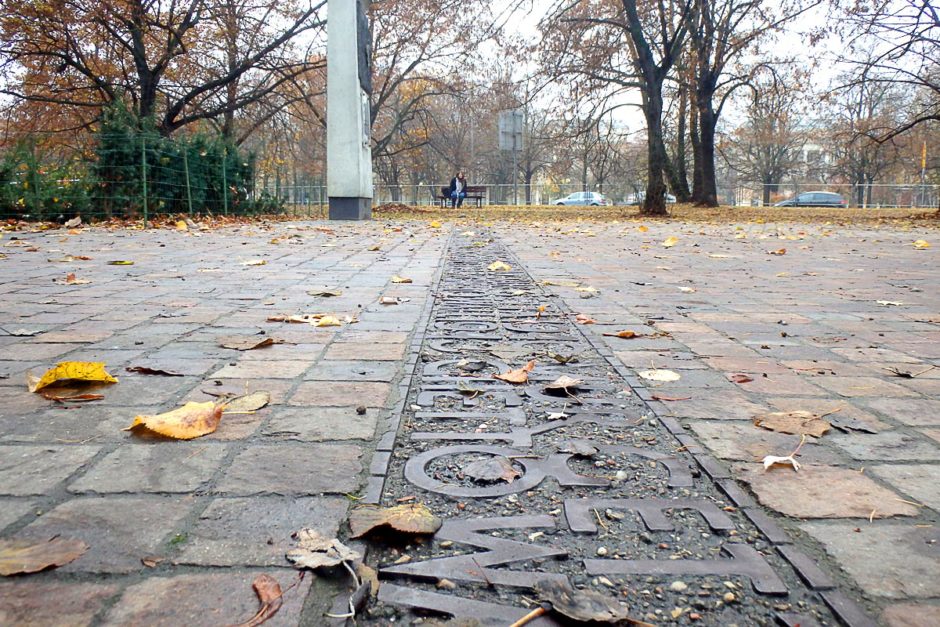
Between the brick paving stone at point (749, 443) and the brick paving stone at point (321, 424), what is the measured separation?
1.05 m

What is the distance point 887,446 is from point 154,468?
6.96ft

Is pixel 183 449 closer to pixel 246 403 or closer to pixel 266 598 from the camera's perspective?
pixel 246 403

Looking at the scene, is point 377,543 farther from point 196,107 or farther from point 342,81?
point 196,107

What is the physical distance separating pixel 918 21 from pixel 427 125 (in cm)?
1842

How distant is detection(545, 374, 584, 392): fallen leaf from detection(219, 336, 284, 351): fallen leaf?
1.42 meters

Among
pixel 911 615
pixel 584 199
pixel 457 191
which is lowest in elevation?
pixel 911 615

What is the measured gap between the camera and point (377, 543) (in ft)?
4.96

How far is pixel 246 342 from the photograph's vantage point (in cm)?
336

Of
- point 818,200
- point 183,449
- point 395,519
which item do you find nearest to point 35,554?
point 183,449

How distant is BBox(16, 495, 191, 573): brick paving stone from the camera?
1411 mm

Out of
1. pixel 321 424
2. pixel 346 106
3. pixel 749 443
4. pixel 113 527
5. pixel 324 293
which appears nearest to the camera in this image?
pixel 113 527

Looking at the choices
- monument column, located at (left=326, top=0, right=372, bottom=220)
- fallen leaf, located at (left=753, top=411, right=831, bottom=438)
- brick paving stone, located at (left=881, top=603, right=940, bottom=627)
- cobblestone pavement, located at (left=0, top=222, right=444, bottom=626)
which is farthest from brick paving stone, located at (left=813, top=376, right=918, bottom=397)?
monument column, located at (left=326, top=0, right=372, bottom=220)

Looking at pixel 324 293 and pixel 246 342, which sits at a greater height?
pixel 324 293

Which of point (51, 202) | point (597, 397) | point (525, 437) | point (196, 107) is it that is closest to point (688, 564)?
point (525, 437)
